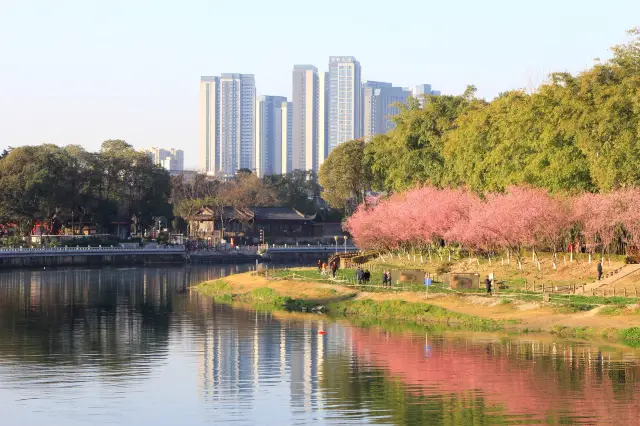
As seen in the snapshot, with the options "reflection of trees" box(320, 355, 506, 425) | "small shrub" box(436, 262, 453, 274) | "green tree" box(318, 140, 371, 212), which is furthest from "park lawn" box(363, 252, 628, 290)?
"green tree" box(318, 140, 371, 212)

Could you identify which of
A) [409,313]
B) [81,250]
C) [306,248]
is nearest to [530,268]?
[409,313]

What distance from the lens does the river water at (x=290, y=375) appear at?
3431 centimetres

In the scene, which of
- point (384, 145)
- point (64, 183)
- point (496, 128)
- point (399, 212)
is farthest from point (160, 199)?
point (496, 128)

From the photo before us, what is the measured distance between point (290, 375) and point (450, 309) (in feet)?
66.7

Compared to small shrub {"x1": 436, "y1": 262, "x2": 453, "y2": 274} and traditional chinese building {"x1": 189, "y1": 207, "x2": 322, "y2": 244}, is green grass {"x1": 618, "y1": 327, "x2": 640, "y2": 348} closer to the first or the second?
small shrub {"x1": 436, "y1": 262, "x2": 453, "y2": 274}

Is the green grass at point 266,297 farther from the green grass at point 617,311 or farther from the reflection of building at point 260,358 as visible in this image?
the green grass at point 617,311

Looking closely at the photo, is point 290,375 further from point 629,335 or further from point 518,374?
point 629,335

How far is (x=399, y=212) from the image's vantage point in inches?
3703

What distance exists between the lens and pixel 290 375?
42531 mm

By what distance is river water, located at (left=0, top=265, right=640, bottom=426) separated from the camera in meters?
34.3

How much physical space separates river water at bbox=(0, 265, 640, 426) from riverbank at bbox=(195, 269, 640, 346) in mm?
2518

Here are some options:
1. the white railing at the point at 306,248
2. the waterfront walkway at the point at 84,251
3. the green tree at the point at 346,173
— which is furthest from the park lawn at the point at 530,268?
the white railing at the point at 306,248

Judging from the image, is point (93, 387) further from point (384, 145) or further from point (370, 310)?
point (384, 145)

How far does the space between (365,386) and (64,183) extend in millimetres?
106822
